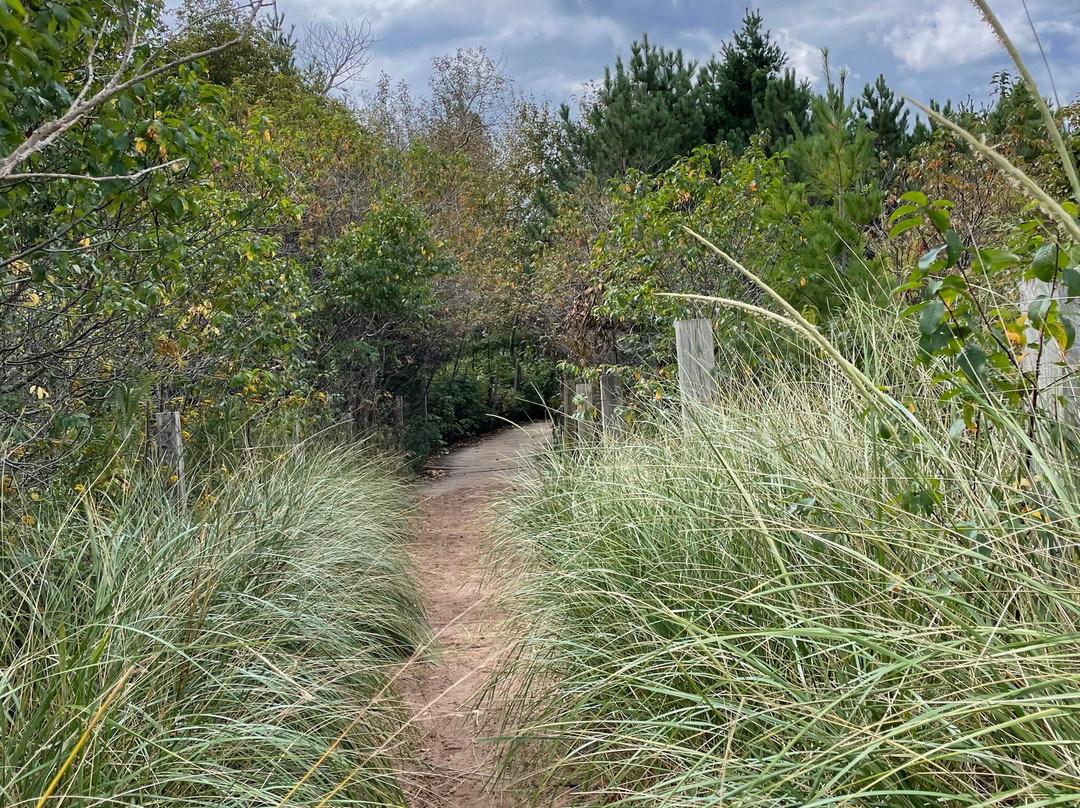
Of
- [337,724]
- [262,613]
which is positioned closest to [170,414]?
[262,613]

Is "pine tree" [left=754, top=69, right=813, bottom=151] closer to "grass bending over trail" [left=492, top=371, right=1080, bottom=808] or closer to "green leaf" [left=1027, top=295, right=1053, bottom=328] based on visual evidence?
"grass bending over trail" [left=492, top=371, right=1080, bottom=808]

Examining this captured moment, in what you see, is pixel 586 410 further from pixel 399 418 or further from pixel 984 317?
pixel 399 418

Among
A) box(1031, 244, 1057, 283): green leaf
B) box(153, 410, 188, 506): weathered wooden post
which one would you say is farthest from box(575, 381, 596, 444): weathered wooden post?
box(1031, 244, 1057, 283): green leaf

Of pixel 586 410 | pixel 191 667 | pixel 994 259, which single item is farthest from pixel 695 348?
pixel 191 667

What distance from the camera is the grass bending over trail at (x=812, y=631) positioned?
4.67 ft

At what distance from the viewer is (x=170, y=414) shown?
476cm

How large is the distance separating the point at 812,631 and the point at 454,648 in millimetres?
3457

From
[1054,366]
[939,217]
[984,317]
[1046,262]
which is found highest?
[939,217]

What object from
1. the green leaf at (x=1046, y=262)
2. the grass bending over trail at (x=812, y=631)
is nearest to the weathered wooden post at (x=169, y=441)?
the grass bending over trail at (x=812, y=631)

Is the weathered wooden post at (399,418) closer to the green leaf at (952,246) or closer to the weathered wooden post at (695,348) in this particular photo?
the weathered wooden post at (695,348)

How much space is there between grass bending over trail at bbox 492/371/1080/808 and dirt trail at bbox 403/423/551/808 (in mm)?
242

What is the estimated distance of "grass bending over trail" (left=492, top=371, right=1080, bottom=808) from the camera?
142 centimetres

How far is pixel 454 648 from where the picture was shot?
4.61 metres

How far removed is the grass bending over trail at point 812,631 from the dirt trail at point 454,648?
0.79ft
